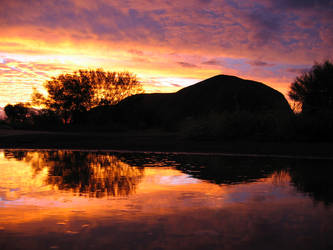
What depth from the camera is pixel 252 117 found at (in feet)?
79.4

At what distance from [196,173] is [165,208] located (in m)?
4.26

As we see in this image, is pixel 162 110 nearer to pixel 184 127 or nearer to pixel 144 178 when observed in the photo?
pixel 184 127

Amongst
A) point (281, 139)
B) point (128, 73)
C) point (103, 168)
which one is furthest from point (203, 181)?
point (128, 73)

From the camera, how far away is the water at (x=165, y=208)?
451 cm

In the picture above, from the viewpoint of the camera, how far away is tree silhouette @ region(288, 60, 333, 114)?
24.7 meters

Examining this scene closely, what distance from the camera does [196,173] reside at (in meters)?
10.4

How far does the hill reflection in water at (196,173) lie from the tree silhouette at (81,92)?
33.0 metres

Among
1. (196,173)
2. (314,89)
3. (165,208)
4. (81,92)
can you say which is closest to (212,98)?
(81,92)

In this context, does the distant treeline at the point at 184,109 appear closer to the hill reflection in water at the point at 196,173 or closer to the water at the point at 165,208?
the hill reflection in water at the point at 196,173

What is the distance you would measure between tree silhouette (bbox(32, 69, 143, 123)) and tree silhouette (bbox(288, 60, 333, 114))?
24.6 m

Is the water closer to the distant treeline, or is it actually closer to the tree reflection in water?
the tree reflection in water

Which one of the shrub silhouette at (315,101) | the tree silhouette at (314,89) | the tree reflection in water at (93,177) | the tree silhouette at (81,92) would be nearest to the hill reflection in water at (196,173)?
the tree reflection in water at (93,177)

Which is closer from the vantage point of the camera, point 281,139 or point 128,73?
point 281,139

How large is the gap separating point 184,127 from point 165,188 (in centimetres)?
1779
